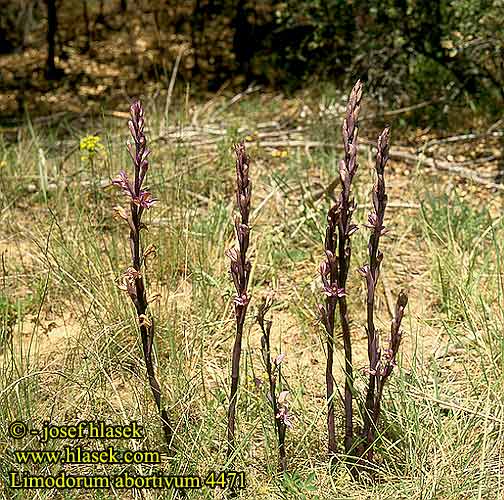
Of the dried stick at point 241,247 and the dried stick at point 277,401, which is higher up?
the dried stick at point 241,247

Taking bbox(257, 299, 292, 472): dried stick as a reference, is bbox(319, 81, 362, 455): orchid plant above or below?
above

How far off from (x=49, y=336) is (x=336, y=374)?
1.05 metres

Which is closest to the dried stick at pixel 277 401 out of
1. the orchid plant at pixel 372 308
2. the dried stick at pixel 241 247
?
the dried stick at pixel 241 247

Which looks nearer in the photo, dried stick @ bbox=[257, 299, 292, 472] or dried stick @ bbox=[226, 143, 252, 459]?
dried stick @ bbox=[226, 143, 252, 459]

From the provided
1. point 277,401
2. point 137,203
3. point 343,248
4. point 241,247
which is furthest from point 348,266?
point 137,203

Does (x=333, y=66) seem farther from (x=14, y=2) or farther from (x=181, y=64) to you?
(x=14, y=2)

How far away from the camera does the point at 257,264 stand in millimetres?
3289

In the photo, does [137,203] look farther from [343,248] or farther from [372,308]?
[372,308]

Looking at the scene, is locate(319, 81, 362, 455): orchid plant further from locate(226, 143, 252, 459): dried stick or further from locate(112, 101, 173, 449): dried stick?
locate(112, 101, 173, 449): dried stick

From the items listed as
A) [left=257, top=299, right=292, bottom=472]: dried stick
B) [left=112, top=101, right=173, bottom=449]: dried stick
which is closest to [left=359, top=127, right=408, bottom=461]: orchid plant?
[left=257, top=299, right=292, bottom=472]: dried stick

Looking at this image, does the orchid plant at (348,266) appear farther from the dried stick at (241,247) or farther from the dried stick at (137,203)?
the dried stick at (137,203)

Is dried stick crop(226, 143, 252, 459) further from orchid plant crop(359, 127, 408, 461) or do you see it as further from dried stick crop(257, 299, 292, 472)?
orchid plant crop(359, 127, 408, 461)

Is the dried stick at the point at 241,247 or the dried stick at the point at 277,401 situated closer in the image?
the dried stick at the point at 241,247

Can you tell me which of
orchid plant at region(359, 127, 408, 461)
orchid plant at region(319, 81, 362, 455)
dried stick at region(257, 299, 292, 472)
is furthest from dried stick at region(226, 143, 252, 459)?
orchid plant at region(359, 127, 408, 461)
